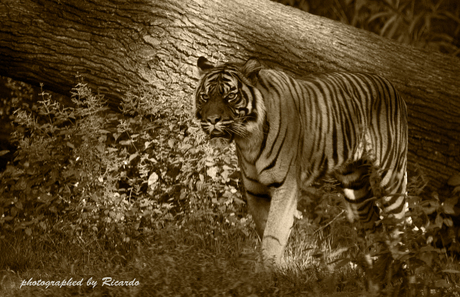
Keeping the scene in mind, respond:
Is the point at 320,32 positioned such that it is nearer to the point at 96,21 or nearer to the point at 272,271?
the point at 96,21

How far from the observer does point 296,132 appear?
4.86 metres

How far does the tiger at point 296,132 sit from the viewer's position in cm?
466

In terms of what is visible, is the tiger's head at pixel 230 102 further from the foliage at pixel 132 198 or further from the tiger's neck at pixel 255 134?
the foliage at pixel 132 198

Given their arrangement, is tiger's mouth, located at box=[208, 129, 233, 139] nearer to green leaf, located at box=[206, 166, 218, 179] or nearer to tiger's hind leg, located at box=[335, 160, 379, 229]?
green leaf, located at box=[206, 166, 218, 179]

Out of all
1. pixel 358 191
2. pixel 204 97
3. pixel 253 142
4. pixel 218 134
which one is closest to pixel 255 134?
pixel 253 142

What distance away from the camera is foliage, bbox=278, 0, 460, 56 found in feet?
28.8

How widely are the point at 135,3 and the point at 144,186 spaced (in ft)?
4.83

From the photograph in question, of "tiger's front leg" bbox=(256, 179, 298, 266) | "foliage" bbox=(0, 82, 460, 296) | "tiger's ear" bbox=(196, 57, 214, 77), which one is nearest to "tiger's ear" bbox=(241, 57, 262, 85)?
"tiger's ear" bbox=(196, 57, 214, 77)

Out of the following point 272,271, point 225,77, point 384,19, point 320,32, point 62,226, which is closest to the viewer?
point 272,271

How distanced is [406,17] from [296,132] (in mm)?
4548

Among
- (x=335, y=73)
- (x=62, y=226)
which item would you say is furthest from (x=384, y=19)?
(x=62, y=226)

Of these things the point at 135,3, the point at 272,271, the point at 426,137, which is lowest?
the point at 272,271

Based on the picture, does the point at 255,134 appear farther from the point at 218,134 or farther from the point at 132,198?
the point at 132,198

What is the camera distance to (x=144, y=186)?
18.9 ft
